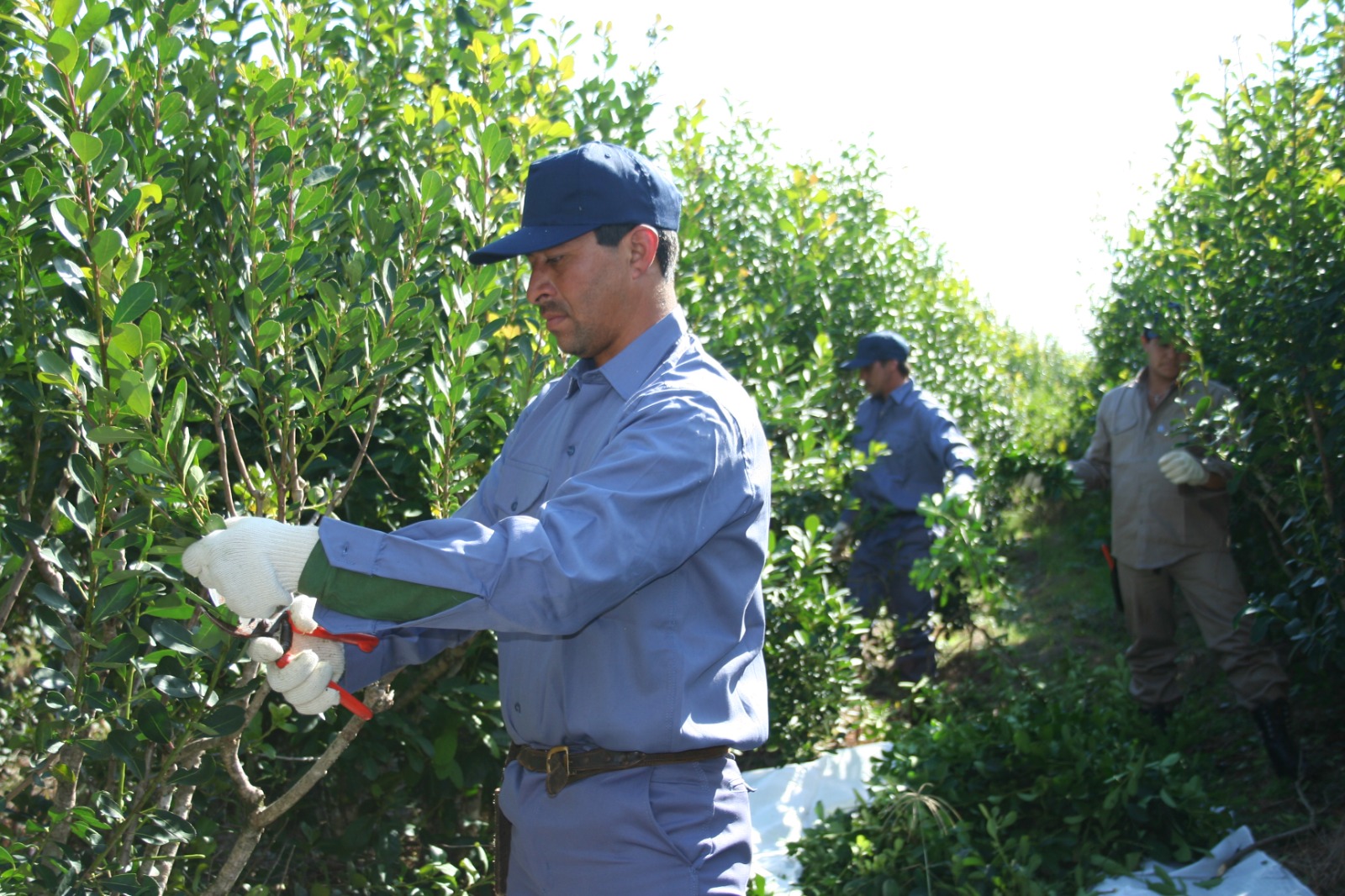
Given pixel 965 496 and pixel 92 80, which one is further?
pixel 965 496

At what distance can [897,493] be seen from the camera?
6.46m

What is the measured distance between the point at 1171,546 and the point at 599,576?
14.4 feet

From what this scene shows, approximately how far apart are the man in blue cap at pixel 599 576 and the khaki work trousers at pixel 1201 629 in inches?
140

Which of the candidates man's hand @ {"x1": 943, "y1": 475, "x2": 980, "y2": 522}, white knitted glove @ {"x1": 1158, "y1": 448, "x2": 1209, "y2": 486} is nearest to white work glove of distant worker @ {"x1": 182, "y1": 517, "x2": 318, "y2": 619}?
man's hand @ {"x1": 943, "y1": 475, "x2": 980, "y2": 522}

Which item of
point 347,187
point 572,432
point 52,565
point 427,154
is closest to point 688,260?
point 427,154

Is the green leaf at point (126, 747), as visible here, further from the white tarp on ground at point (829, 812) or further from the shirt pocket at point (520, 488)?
the white tarp on ground at point (829, 812)

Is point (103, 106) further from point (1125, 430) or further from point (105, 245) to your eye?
point (1125, 430)

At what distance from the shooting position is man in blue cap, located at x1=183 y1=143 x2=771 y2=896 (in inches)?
66.3

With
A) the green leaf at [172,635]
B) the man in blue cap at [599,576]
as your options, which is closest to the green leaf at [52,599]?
the green leaf at [172,635]

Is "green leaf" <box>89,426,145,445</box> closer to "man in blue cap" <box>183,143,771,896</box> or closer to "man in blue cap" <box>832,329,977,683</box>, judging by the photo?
"man in blue cap" <box>183,143,771,896</box>

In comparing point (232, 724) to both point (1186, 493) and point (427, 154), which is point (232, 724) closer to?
point (427, 154)

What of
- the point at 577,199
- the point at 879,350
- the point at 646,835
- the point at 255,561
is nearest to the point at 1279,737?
the point at 879,350

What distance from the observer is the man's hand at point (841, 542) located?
6.21m

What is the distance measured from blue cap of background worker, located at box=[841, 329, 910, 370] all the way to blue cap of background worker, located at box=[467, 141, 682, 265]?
4355 millimetres
